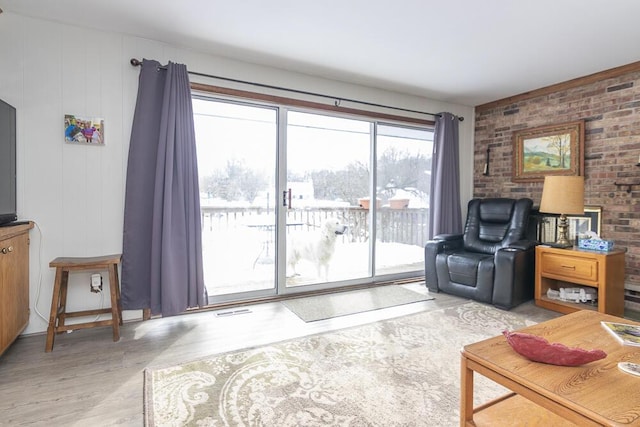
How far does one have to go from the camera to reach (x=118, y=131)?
288cm

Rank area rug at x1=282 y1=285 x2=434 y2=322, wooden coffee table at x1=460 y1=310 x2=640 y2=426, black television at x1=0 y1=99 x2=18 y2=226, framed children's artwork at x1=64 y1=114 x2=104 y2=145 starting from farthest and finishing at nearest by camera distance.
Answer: area rug at x1=282 y1=285 x2=434 y2=322
framed children's artwork at x1=64 y1=114 x2=104 y2=145
black television at x1=0 y1=99 x2=18 y2=226
wooden coffee table at x1=460 y1=310 x2=640 y2=426

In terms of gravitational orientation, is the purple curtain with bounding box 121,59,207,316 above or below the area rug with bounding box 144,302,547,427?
above

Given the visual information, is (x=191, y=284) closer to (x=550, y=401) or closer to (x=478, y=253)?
Answer: (x=550, y=401)

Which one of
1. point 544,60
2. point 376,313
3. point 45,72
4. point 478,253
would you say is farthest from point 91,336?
point 544,60

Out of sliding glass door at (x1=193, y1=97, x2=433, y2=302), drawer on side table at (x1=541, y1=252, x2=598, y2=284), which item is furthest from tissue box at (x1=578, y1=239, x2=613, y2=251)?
sliding glass door at (x1=193, y1=97, x2=433, y2=302)

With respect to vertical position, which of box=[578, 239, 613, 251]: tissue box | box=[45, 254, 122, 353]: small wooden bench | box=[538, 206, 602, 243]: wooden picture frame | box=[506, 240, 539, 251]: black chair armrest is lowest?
box=[45, 254, 122, 353]: small wooden bench

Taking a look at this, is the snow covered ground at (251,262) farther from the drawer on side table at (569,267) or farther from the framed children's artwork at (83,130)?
the drawer on side table at (569,267)

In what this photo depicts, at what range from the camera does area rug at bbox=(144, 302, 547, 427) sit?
5.47ft

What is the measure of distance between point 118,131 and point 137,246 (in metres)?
1.01

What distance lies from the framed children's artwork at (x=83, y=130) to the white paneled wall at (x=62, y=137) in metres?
0.04

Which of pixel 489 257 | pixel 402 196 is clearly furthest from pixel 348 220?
pixel 489 257

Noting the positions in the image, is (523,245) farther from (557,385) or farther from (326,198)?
(557,385)

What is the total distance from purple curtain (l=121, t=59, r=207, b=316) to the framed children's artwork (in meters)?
0.25

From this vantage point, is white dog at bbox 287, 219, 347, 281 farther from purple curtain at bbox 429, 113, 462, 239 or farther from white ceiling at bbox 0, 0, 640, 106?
white ceiling at bbox 0, 0, 640, 106
